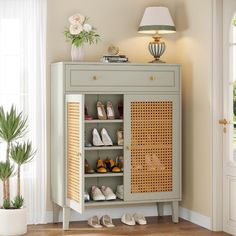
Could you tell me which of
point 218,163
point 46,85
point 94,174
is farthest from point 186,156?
point 46,85

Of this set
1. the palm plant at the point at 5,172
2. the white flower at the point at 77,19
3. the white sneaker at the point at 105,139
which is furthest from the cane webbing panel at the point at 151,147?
the palm plant at the point at 5,172

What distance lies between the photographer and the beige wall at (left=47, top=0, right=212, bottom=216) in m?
5.91

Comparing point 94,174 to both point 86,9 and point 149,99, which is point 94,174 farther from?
point 86,9

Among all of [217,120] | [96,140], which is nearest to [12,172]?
[96,140]

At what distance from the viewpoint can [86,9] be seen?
248 inches

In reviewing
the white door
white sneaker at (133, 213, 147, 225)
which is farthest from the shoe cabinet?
the white door

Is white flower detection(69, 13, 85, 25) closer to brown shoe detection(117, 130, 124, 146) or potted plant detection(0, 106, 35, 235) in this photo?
potted plant detection(0, 106, 35, 235)

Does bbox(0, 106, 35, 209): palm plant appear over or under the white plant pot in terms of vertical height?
over

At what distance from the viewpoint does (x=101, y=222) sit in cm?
607

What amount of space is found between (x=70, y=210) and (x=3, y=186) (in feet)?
2.61

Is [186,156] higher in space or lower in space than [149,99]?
lower

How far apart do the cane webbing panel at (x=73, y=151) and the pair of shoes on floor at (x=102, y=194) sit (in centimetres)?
27

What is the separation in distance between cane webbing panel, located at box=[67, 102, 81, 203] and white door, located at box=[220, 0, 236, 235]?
132 cm

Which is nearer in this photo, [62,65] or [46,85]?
[62,65]
